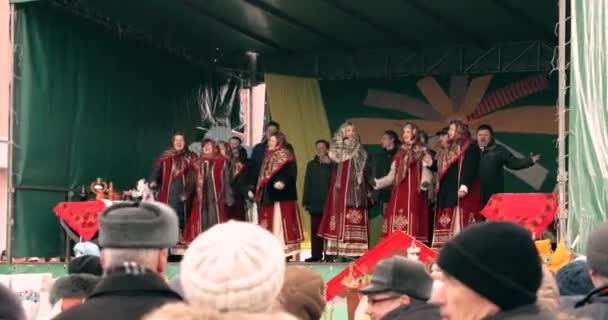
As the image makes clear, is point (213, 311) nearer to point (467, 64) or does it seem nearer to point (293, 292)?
point (293, 292)

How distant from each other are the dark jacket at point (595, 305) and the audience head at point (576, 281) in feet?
1.74

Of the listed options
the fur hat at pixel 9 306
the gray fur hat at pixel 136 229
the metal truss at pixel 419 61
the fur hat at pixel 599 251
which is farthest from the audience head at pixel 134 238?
the metal truss at pixel 419 61

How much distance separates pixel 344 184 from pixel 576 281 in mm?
7562

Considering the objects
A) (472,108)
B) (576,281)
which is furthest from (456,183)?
(576,281)

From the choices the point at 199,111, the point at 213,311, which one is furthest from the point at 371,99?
the point at 213,311

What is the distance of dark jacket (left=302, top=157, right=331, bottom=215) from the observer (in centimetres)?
1110

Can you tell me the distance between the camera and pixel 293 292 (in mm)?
2561

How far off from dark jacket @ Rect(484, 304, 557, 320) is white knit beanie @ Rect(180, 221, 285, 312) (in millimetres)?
362

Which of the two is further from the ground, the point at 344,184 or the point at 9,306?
the point at 344,184

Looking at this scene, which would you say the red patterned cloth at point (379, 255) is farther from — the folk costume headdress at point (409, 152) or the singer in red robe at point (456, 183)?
the folk costume headdress at point (409, 152)

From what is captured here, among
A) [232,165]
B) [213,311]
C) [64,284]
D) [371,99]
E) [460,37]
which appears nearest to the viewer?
[213,311]

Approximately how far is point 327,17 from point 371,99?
196 cm

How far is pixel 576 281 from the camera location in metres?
3.19

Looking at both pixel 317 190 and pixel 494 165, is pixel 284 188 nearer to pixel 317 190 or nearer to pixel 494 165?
pixel 317 190
